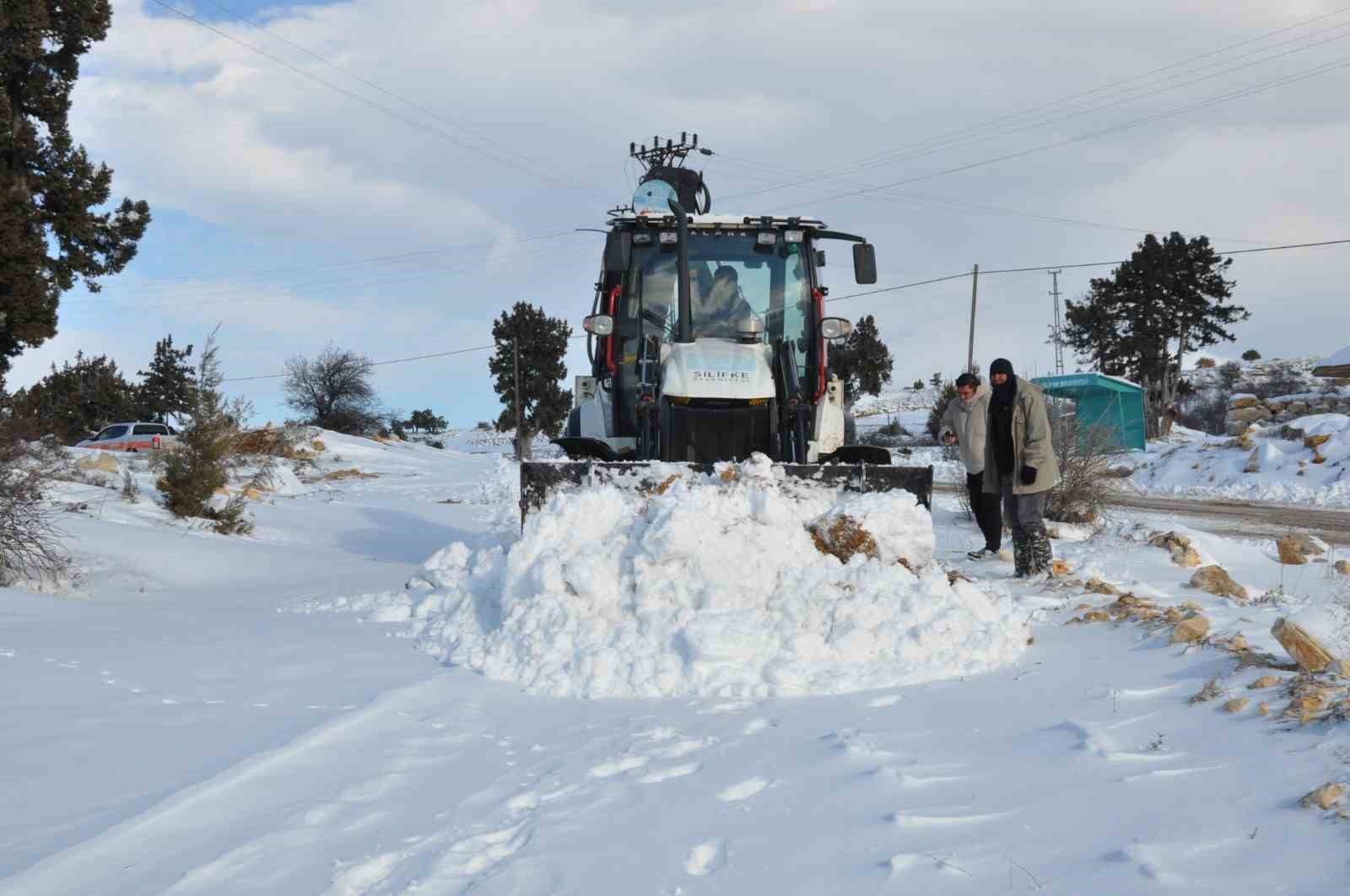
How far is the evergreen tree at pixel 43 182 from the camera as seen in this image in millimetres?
19984

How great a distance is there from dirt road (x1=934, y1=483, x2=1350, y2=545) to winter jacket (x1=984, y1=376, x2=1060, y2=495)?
565 cm

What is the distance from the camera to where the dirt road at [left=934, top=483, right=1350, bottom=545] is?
39.7 ft

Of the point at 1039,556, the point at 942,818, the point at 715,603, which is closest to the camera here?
the point at 942,818

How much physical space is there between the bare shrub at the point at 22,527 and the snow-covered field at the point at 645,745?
920mm

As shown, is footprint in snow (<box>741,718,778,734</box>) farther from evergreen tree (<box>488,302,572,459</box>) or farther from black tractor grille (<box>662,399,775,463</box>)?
evergreen tree (<box>488,302,572,459</box>)

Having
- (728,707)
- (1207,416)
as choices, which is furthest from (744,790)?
(1207,416)

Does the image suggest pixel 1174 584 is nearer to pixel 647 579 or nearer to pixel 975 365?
pixel 647 579

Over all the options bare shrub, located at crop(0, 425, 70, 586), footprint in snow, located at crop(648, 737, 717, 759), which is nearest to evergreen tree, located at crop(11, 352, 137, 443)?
bare shrub, located at crop(0, 425, 70, 586)

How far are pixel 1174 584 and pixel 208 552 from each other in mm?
8726

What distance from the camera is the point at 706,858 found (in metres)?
2.82

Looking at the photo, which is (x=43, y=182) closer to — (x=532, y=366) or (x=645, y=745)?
(x=645, y=745)

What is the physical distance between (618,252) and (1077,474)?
6.43 metres

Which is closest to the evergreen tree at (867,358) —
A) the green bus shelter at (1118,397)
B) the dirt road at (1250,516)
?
the green bus shelter at (1118,397)

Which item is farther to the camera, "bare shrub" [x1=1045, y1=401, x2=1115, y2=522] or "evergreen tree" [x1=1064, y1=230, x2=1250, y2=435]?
"evergreen tree" [x1=1064, y1=230, x2=1250, y2=435]
